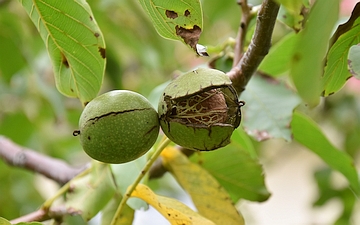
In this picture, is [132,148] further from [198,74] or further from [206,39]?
[206,39]

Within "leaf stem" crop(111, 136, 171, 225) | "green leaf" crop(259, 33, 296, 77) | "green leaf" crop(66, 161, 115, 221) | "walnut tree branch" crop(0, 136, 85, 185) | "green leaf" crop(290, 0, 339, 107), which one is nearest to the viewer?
"green leaf" crop(290, 0, 339, 107)

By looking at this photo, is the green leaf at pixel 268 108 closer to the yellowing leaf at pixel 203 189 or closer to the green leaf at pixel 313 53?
the yellowing leaf at pixel 203 189

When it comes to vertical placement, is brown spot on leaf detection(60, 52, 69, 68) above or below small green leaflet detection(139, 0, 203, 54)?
below

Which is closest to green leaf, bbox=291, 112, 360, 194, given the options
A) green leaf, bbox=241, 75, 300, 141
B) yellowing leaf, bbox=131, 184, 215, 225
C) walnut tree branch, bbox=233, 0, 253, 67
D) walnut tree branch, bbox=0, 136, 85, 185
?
green leaf, bbox=241, 75, 300, 141

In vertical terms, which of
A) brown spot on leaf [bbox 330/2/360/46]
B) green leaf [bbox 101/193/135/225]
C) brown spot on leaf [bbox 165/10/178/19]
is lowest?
green leaf [bbox 101/193/135/225]

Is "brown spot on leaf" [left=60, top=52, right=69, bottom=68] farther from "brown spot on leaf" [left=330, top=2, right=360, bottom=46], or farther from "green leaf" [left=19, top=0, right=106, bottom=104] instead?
"brown spot on leaf" [left=330, top=2, right=360, bottom=46]

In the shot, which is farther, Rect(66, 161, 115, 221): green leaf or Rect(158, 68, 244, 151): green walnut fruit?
Rect(66, 161, 115, 221): green leaf
